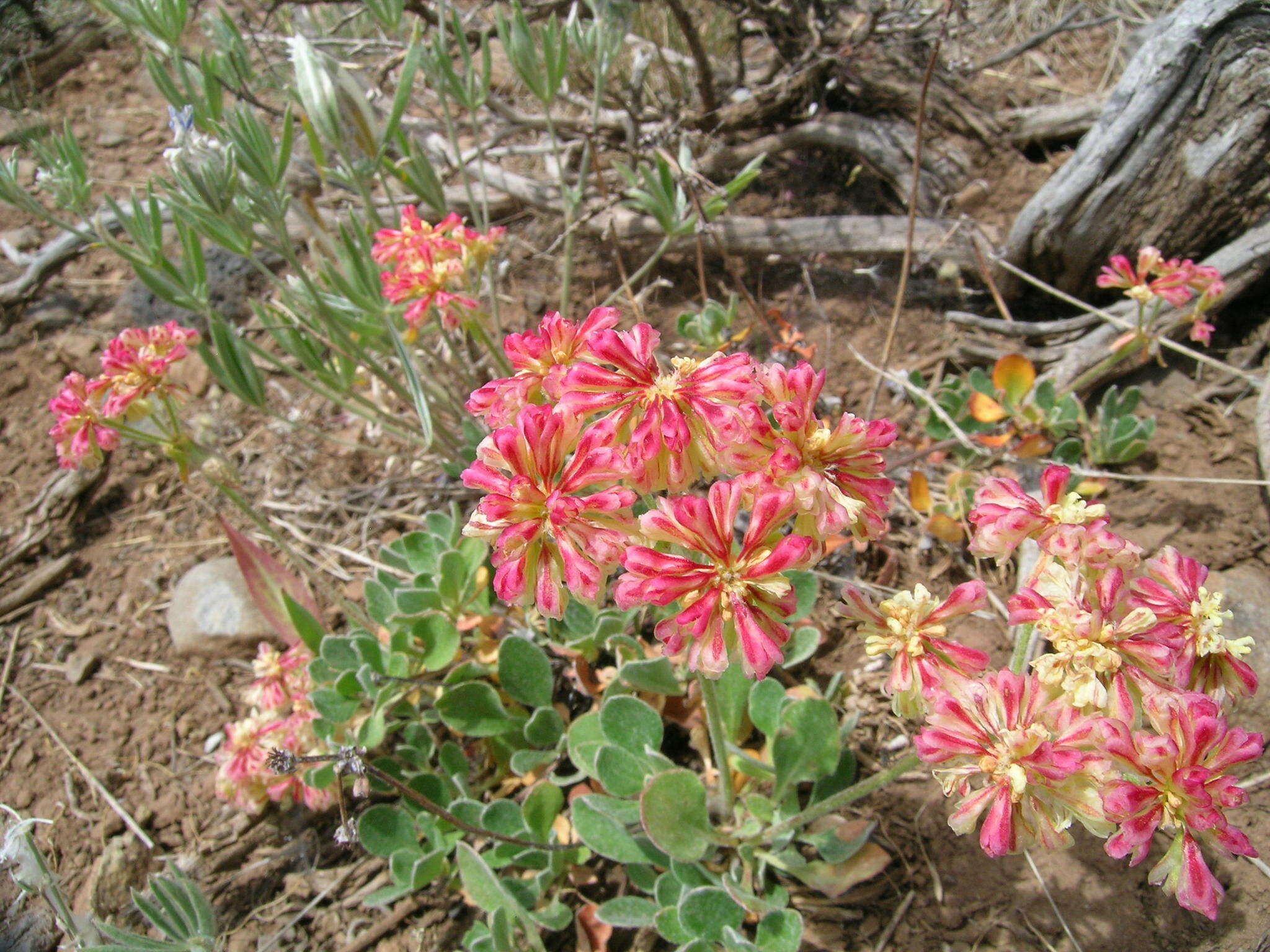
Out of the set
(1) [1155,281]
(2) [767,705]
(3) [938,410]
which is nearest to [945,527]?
(3) [938,410]

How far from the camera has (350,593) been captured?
11.6 ft

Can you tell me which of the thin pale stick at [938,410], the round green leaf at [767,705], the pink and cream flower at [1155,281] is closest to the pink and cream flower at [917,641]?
the round green leaf at [767,705]

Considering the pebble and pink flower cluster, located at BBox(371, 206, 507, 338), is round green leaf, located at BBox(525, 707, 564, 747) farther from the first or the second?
the pebble

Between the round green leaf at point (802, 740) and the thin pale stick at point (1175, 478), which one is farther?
the thin pale stick at point (1175, 478)

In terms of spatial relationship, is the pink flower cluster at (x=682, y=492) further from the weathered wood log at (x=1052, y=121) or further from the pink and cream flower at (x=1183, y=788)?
the weathered wood log at (x=1052, y=121)

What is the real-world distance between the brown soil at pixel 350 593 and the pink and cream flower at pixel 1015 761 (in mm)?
1068

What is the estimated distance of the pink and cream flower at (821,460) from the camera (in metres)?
1.50

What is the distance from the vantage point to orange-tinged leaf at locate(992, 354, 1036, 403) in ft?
10.6

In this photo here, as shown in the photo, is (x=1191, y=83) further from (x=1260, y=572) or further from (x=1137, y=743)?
(x=1137, y=743)

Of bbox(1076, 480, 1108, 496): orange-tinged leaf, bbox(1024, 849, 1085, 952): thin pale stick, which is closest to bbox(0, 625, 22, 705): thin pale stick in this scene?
bbox(1024, 849, 1085, 952): thin pale stick

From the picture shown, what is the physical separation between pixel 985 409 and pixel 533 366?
2.28m

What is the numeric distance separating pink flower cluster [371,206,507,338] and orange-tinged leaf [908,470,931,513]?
1889 millimetres

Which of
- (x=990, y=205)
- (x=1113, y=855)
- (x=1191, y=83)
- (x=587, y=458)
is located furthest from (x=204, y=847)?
(x=1191, y=83)

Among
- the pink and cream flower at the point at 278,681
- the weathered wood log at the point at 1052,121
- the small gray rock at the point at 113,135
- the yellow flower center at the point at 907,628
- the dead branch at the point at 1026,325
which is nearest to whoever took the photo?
the yellow flower center at the point at 907,628
